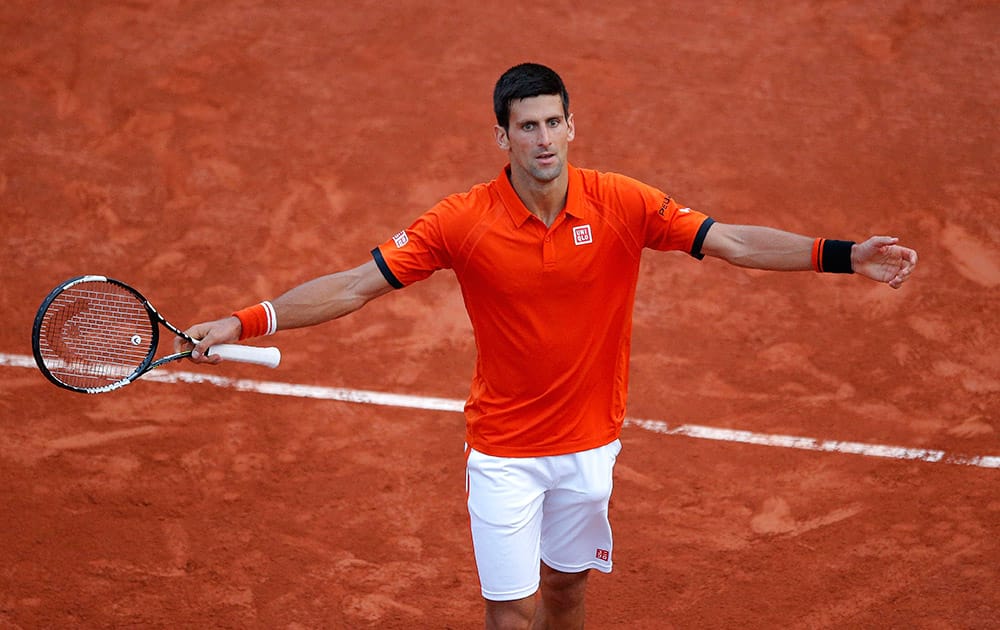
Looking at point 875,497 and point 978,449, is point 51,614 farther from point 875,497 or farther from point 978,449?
point 978,449

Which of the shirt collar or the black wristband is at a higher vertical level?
the shirt collar

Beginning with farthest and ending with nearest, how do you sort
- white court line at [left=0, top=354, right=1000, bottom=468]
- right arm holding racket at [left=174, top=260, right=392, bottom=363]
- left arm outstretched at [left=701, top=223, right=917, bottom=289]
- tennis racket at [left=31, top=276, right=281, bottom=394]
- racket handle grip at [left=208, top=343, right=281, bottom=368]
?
white court line at [left=0, top=354, right=1000, bottom=468] < tennis racket at [left=31, top=276, right=281, bottom=394] < right arm holding racket at [left=174, top=260, right=392, bottom=363] < racket handle grip at [left=208, top=343, right=281, bottom=368] < left arm outstretched at [left=701, top=223, right=917, bottom=289]

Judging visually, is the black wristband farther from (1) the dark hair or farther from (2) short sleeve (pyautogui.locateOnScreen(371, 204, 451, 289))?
(2) short sleeve (pyautogui.locateOnScreen(371, 204, 451, 289))

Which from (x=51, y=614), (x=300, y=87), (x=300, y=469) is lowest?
(x=51, y=614)

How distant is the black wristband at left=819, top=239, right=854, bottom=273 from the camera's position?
5219 millimetres

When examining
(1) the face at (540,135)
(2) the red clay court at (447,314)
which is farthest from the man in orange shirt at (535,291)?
(2) the red clay court at (447,314)

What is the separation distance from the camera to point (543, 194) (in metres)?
5.27

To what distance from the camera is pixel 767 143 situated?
10.7 metres

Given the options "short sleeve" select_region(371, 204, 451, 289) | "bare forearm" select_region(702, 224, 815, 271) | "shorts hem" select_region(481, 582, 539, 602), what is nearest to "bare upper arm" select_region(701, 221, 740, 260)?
"bare forearm" select_region(702, 224, 815, 271)

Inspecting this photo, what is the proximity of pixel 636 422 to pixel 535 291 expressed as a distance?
10.4 ft

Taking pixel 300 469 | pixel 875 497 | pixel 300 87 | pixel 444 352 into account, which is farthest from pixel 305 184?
pixel 875 497

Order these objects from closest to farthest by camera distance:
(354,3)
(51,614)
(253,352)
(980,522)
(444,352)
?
(253,352) < (51,614) < (980,522) < (444,352) < (354,3)

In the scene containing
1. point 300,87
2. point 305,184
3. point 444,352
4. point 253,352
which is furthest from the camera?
point 300,87

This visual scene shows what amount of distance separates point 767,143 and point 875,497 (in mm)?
3934
